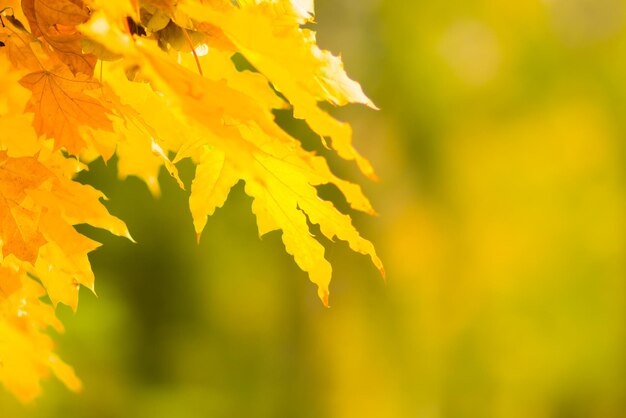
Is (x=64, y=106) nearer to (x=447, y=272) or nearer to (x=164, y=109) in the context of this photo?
(x=164, y=109)

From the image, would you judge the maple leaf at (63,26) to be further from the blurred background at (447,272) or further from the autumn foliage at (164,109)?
the blurred background at (447,272)

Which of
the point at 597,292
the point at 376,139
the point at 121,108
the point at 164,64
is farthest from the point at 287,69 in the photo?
the point at 597,292

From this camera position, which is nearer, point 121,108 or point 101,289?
point 121,108

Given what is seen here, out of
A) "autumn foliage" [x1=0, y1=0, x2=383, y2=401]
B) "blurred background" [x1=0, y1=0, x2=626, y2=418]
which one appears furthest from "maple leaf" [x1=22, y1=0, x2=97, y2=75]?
"blurred background" [x1=0, y1=0, x2=626, y2=418]

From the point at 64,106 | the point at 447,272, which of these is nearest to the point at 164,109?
the point at 64,106

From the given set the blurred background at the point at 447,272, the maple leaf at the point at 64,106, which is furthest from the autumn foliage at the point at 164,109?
the blurred background at the point at 447,272

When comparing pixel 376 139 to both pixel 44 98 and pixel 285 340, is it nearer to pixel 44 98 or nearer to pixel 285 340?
pixel 285 340
